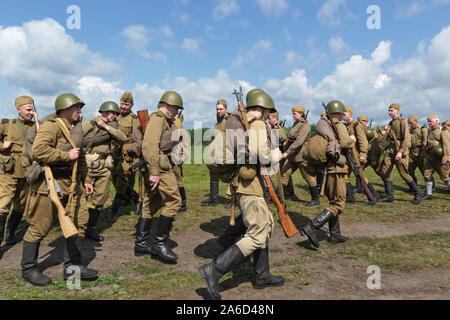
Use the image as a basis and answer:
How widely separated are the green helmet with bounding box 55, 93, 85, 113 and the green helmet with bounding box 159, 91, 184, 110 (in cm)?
127

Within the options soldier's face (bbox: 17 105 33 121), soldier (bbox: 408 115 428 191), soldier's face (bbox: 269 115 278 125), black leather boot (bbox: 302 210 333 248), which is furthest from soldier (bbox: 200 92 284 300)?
soldier (bbox: 408 115 428 191)

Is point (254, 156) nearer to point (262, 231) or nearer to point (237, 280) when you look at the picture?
point (262, 231)

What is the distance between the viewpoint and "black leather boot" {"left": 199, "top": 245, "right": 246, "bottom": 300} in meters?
3.54

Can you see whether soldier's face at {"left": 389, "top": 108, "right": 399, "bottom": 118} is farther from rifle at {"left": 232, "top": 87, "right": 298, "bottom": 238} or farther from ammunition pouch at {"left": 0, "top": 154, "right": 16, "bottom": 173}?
ammunition pouch at {"left": 0, "top": 154, "right": 16, "bottom": 173}

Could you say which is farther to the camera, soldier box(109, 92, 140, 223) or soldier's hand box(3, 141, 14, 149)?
soldier box(109, 92, 140, 223)

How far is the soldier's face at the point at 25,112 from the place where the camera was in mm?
5516

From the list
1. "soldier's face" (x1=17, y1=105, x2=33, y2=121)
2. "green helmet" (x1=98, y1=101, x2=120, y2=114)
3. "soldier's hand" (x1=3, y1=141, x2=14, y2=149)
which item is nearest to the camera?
"soldier's face" (x1=17, y1=105, x2=33, y2=121)

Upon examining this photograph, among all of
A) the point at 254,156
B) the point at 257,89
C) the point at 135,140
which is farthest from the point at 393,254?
the point at 135,140

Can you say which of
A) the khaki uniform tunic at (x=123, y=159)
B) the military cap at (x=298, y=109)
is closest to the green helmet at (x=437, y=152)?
the military cap at (x=298, y=109)

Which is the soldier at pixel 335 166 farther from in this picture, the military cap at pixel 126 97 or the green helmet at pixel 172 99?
the military cap at pixel 126 97

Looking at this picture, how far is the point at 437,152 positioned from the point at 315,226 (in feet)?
23.0

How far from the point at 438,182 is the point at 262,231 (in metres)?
12.9

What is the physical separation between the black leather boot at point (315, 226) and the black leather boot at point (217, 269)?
6.79 feet

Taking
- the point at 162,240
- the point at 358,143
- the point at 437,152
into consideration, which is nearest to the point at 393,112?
the point at 358,143
